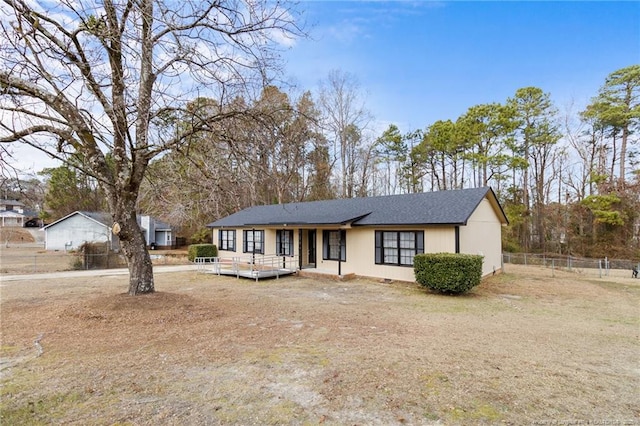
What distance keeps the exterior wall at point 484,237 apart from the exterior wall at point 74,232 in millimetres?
29649

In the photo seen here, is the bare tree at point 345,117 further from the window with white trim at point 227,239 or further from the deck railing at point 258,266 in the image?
the deck railing at point 258,266

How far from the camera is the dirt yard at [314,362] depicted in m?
3.26

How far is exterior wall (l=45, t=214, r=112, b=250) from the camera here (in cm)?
2909

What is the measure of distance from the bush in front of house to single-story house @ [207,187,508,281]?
54.8 inches

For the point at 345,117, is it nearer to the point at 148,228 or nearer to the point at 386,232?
the point at 386,232

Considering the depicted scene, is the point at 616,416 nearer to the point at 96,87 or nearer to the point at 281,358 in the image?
the point at 281,358

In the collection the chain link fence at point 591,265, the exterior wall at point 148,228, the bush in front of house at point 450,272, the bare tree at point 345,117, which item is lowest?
the chain link fence at point 591,265

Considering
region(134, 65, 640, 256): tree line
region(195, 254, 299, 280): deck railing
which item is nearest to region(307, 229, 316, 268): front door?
region(195, 254, 299, 280): deck railing

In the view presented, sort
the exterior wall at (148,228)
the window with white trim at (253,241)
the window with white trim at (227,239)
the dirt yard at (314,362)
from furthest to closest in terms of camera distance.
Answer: the exterior wall at (148,228) < the window with white trim at (227,239) < the window with white trim at (253,241) < the dirt yard at (314,362)

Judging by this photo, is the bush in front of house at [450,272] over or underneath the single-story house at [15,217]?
underneath

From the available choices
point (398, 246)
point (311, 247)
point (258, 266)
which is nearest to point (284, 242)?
point (311, 247)

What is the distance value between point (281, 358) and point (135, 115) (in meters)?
5.04

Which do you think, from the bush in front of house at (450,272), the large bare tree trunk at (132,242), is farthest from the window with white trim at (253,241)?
the large bare tree trunk at (132,242)

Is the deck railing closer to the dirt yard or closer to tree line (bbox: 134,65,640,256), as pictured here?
tree line (bbox: 134,65,640,256)
